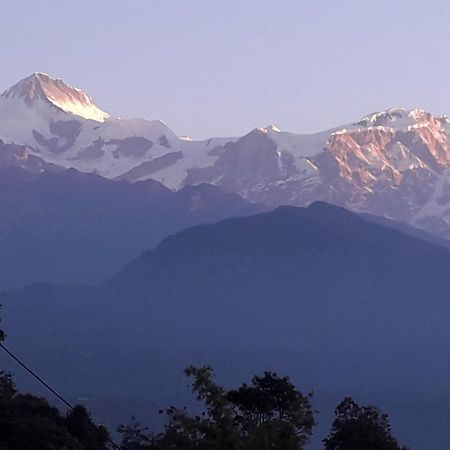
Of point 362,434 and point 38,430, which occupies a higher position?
point 362,434

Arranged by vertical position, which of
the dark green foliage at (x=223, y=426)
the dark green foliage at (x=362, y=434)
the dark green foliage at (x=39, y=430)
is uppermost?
the dark green foliage at (x=362, y=434)

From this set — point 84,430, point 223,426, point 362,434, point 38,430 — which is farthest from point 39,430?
point 223,426

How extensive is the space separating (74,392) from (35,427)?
14761cm

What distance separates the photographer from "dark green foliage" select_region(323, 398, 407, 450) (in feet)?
153

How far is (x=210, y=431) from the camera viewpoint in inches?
1094

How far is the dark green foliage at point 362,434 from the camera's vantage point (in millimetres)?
46625

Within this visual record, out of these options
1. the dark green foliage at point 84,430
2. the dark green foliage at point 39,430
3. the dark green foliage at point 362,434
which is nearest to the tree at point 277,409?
the dark green foliage at point 362,434

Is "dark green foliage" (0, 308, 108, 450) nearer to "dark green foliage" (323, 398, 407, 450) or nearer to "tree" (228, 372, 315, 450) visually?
"tree" (228, 372, 315, 450)

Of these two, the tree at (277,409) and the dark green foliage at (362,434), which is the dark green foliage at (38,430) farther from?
the dark green foliage at (362,434)

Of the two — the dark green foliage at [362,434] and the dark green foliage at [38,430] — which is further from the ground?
the dark green foliage at [362,434]

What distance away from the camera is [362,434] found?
47.2 m

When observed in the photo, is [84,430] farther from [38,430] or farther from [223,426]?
[223,426]

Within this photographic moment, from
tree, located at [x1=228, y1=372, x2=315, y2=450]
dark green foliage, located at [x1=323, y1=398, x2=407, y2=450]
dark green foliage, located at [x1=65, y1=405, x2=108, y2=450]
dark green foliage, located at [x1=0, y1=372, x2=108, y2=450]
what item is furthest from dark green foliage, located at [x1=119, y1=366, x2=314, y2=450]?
dark green foliage, located at [x1=65, y1=405, x2=108, y2=450]

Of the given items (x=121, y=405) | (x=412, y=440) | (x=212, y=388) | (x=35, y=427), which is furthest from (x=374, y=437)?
(x=121, y=405)
